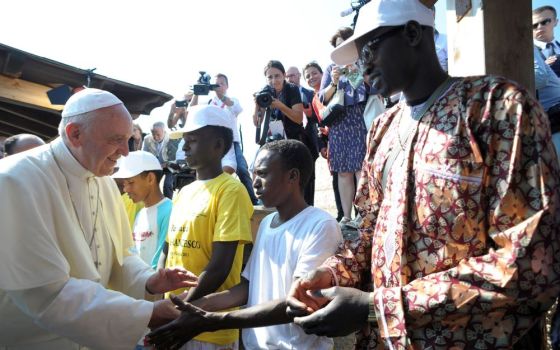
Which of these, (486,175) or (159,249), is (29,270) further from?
(486,175)

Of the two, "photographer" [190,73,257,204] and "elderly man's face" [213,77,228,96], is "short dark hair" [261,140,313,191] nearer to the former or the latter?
"photographer" [190,73,257,204]

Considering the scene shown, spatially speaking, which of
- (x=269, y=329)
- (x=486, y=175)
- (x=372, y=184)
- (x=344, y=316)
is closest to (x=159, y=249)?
(x=269, y=329)

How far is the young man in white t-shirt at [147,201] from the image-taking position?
4.55 metres

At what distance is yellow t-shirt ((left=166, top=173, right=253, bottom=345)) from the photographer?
344 cm

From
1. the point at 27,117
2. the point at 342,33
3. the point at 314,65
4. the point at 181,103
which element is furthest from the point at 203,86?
the point at 27,117

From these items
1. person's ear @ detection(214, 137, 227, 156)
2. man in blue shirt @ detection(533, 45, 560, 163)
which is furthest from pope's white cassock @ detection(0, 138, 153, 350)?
man in blue shirt @ detection(533, 45, 560, 163)

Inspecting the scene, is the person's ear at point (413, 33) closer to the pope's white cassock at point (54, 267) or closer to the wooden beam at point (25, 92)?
the pope's white cassock at point (54, 267)

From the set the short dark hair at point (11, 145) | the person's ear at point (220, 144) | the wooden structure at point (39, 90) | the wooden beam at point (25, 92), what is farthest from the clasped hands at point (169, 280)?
the wooden beam at point (25, 92)

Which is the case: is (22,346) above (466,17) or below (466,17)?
below

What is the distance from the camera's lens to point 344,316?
177cm

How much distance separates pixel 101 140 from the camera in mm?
3178

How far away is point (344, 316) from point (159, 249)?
286cm

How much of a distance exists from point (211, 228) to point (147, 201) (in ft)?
5.22

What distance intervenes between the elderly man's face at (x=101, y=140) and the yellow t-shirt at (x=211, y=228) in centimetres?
72
